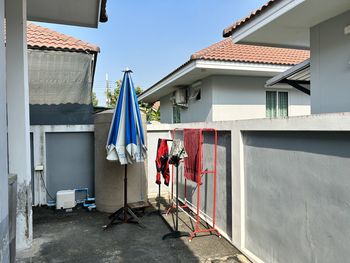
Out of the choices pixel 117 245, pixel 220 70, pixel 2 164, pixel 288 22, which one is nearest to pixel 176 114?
pixel 220 70

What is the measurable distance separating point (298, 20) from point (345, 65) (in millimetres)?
998

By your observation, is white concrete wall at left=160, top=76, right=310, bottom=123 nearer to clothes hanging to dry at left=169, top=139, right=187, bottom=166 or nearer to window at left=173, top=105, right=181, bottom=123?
window at left=173, top=105, right=181, bottom=123

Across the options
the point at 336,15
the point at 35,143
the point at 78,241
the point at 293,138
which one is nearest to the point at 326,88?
the point at 336,15

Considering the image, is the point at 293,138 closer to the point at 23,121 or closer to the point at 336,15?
the point at 336,15

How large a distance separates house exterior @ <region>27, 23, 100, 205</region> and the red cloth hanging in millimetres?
3088

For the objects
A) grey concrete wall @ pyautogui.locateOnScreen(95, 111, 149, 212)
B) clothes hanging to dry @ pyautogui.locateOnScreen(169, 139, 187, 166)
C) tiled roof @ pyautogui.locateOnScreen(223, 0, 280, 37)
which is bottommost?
grey concrete wall @ pyautogui.locateOnScreen(95, 111, 149, 212)

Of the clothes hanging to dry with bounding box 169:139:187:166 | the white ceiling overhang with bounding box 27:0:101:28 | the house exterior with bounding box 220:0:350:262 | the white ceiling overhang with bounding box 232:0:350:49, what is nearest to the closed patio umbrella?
the clothes hanging to dry with bounding box 169:139:187:166

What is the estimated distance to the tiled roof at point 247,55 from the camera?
23.9 feet

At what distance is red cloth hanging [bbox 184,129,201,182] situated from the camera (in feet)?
14.6

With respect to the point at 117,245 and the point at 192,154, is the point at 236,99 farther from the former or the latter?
the point at 117,245

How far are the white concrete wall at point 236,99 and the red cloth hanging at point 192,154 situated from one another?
11.0 ft

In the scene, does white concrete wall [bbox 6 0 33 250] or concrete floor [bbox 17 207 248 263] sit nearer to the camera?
concrete floor [bbox 17 207 248 263]

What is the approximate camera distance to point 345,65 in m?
4.02

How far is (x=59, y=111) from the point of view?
7457 mm
